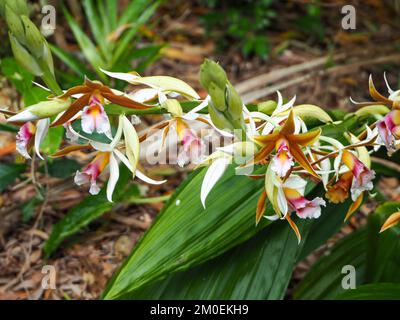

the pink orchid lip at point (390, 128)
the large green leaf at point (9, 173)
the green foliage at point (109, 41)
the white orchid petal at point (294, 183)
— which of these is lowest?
the large green leaf at point (9, 173)

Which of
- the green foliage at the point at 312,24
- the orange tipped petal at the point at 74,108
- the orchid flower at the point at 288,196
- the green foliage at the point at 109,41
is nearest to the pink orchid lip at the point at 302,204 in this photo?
the orchid flower at the point at 288,196

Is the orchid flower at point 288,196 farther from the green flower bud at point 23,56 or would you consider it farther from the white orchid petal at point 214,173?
the green flower bud at point 23,56

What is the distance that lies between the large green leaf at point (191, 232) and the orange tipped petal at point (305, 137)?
0.31 metres

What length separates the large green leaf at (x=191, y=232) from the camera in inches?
45.1

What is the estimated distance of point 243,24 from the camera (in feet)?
8.30

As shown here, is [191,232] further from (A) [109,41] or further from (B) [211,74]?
(A) [109,41]

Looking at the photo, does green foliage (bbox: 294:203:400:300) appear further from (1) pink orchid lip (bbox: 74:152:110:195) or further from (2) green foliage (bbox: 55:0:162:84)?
(2) green foliage (bbox: 55:0:162:84)

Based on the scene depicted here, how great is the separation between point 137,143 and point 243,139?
160mm

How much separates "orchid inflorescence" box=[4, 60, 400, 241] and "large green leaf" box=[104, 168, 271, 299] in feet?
0.68

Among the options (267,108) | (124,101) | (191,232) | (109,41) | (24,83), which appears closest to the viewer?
(124,101)

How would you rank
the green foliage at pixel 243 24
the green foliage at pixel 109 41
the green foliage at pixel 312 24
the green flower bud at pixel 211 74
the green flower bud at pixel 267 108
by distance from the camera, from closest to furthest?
the green flower bud at pixel 211 74, the green flower bud at pixel 267 108, the green foliage at pixel 109 41, the green foliage at pixel 243 24, the green foliage at pixel 312 24

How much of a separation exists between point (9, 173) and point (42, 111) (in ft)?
2.77

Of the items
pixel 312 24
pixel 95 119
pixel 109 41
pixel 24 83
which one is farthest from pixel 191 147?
pixel 312 24

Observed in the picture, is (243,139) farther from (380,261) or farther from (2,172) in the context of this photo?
(2,172)
